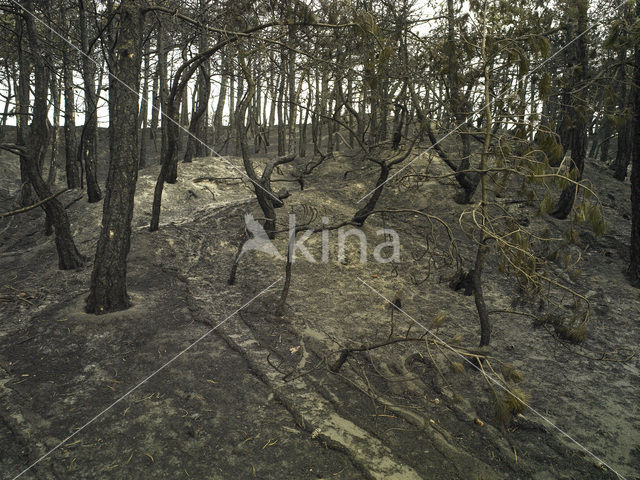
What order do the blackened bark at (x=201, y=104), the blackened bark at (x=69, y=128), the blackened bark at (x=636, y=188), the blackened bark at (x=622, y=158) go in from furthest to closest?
the blackened bark at (x=622, y=158) → the blackened bark at (x=69, y=128) → the blackened bark at (x=201, y=104) → the blackened bark at (x=636, y=188)

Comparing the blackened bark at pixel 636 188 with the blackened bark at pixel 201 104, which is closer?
the blackened bark at pixel 636 188

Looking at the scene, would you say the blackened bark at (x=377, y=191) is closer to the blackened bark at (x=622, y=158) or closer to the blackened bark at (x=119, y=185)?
the blackened bark at (x=119, y=185)

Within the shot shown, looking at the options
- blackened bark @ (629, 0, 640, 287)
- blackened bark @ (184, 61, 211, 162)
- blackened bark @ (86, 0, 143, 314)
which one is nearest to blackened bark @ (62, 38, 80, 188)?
blackened bark @ (184, 61, 211, 162)

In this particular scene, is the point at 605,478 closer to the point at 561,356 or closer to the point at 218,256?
the point at 561,356

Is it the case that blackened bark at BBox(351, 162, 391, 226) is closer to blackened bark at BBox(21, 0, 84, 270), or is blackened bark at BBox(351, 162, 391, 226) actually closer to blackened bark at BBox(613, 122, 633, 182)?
blackened bark at BBox(21, 0, 84, 270)

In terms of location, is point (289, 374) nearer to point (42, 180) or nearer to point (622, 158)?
point (42, 180)

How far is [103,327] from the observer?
16.2 ft

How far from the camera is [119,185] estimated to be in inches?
209

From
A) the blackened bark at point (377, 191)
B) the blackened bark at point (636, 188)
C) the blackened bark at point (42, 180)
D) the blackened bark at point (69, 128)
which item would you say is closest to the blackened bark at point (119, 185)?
the blackened bark at point (42, 180)

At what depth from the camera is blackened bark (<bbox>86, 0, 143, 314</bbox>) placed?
17.1 ft

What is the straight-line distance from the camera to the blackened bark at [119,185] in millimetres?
5219

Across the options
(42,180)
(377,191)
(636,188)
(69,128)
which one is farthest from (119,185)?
(636,188)
